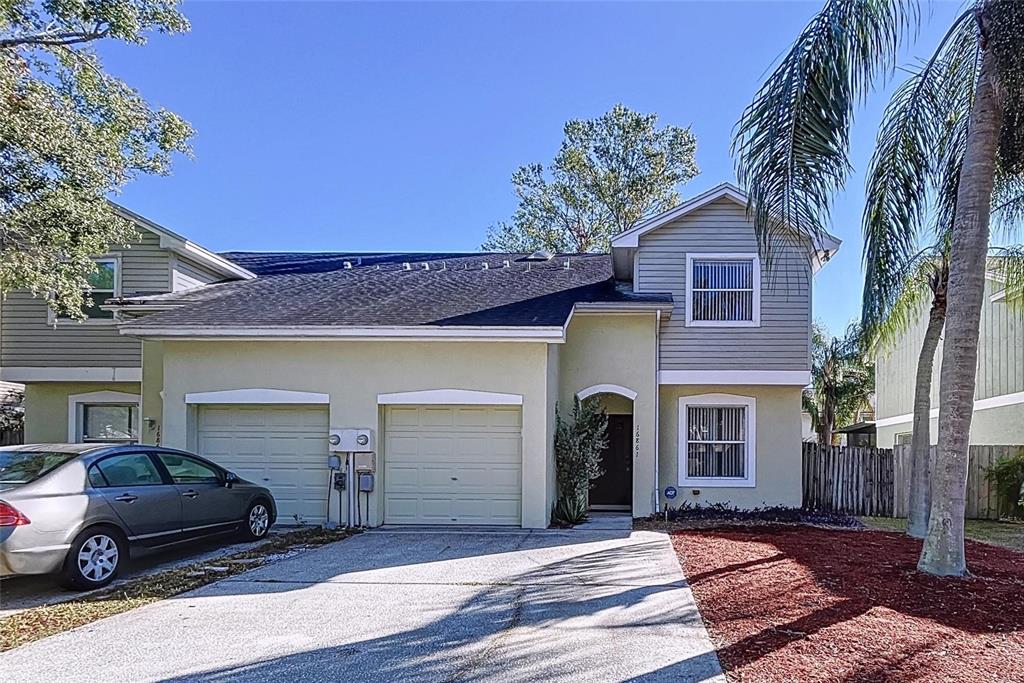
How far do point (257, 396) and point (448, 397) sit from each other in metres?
3.06

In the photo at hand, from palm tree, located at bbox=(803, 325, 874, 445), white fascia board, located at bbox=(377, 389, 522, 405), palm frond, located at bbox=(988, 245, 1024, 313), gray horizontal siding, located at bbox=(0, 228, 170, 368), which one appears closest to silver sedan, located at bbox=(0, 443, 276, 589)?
white fascia board, located at bbox=(377, 389, 522, 405)

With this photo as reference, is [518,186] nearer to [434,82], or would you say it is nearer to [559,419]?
[434,82]

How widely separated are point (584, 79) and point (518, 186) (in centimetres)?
1267

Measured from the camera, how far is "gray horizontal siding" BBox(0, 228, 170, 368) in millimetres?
14922

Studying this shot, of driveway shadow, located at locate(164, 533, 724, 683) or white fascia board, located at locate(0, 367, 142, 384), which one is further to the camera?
white fascia board, located at locate(0, 367, 142, 384)

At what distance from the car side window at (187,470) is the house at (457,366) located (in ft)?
7.88

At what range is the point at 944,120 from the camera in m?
9.73

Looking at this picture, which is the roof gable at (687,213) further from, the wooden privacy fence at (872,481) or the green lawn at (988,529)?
the green lawn at (988,529)

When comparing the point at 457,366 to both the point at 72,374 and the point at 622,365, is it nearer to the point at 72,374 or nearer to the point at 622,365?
the point at 622,365

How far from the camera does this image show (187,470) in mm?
9797

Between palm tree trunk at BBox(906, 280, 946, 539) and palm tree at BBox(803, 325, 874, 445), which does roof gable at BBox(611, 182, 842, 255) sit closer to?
palm tree trunk at BBox(906, 280, 946, 539)

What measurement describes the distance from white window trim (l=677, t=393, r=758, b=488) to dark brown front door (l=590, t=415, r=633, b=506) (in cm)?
135

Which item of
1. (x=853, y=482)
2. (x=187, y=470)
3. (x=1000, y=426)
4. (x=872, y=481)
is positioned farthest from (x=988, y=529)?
(x=187, y=470)

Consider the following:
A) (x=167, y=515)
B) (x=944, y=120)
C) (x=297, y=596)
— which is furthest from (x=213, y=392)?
(x=944, y=120)
